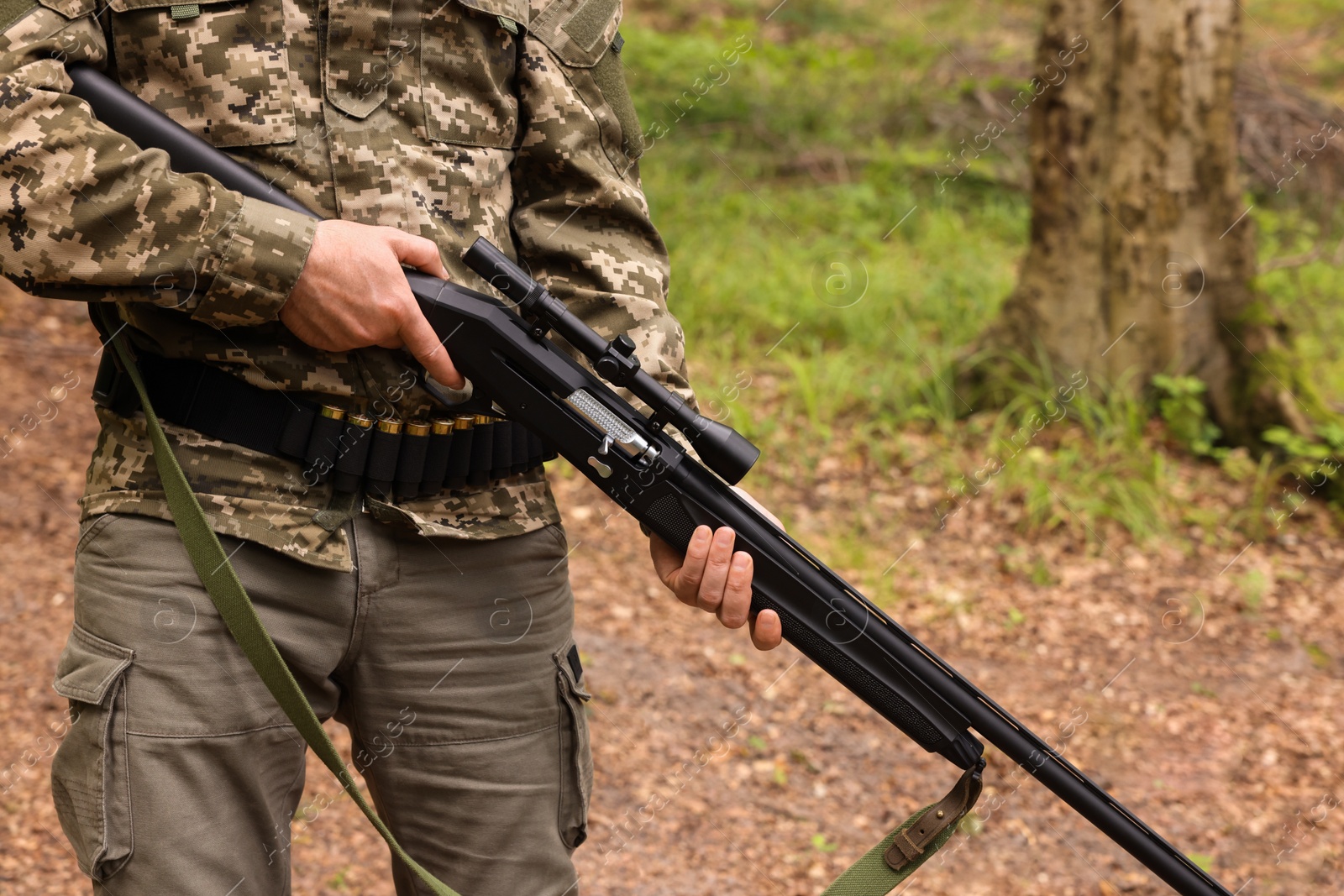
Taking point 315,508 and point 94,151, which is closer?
point 94,151

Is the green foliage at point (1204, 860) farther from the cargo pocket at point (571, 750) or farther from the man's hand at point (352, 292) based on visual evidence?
the man's hand at point (352, 292)

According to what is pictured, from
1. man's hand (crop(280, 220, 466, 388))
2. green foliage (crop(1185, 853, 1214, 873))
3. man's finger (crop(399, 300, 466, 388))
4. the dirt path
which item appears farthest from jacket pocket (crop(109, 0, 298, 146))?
green foliage (crop(1185, 853, 1214, 873))

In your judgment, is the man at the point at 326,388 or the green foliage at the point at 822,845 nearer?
the man at the point at 326,388

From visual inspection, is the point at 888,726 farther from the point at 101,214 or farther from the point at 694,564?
the point at 101,214

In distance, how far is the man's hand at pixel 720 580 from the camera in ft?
6.01

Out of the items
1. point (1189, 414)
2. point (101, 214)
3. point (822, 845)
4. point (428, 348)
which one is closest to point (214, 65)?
point (101, 214)

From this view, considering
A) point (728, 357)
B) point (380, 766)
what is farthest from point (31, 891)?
point (728, 357)

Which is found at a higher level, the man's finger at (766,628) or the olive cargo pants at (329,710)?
the man's finger at (766,628)

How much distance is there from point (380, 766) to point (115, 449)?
631mm

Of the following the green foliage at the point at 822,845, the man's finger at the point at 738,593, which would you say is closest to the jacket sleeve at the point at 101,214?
the man's finger at the point at 738,593

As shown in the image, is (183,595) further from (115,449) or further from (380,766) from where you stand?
(380,766)

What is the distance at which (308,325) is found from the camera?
154cm

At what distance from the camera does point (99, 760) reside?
1480mm

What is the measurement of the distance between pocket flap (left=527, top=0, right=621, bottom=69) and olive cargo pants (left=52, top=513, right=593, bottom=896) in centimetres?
82
